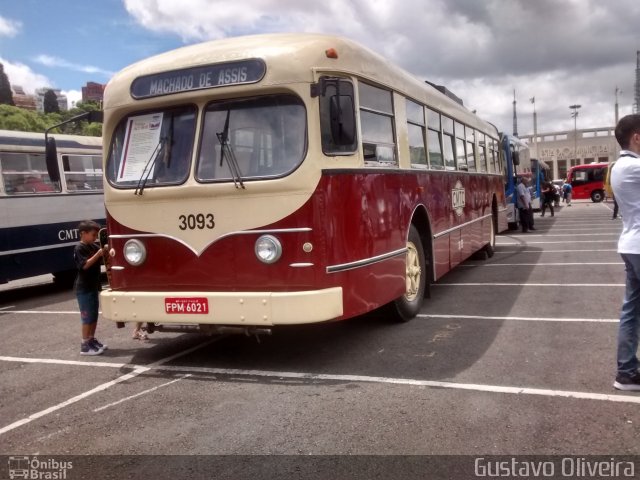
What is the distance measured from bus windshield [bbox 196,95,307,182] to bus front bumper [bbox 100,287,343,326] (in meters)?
1.07

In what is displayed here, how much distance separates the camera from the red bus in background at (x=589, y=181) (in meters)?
42.1

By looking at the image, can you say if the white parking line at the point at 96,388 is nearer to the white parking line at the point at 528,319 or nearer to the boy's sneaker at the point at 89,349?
the boy's sneaker at the point at 89,349

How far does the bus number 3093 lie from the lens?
5.34 metres

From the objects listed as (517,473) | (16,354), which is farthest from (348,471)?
(16,354)

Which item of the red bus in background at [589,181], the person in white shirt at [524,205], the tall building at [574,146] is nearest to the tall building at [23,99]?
the tall building at [574,146]

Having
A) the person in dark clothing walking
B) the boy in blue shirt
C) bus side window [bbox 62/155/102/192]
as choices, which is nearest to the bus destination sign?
the boy in blue shirt

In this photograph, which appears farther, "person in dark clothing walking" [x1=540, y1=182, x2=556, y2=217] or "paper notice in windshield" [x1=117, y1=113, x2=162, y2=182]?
"person in dark clothing walking" [x1=540, y1=182, x2=556, y2=217]

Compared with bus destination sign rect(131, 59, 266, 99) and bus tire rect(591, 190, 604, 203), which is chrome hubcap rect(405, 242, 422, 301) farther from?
bus tire rect(591, 190, 604, 203)

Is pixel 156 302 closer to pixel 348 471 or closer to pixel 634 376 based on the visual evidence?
pixel 348 471

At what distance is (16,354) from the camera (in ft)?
22.1

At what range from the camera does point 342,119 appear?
5195mm

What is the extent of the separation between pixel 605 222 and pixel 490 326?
17915 mm

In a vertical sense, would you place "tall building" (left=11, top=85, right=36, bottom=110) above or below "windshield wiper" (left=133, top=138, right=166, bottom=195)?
above

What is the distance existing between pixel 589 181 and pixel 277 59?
42.9 m
